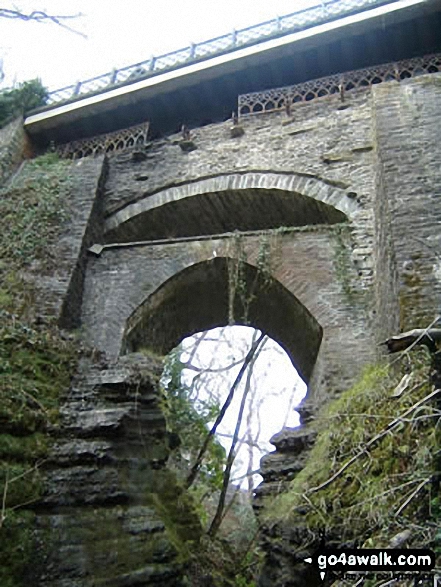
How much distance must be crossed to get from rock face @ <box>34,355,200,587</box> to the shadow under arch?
1.83 m

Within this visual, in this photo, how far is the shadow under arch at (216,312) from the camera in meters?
7.03

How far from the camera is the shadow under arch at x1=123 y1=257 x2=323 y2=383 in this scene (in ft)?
23.1

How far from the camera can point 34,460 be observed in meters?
4.54

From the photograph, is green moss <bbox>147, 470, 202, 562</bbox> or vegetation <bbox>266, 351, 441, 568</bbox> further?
green moss <bbox>147, 470, 202, 562</bbox>

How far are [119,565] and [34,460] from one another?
111 centimetres

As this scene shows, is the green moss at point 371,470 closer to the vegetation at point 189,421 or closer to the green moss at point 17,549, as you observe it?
the green moss at point 17,549

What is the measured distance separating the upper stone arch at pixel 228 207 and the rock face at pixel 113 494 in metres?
3.49

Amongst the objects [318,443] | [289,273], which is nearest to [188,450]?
[289,273]

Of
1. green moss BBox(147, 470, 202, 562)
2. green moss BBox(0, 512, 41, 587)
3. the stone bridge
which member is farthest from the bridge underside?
green moss BBox(0, 512, 41, 587)

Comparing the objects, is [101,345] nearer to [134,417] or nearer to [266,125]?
[134,417]

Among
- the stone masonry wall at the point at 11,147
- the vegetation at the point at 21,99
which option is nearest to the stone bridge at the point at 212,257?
the stone masonry wall at the point at 11,147

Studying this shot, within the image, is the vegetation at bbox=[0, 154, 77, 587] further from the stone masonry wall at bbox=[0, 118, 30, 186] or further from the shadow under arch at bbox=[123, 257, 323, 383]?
the shadow under arch at bbox=[123, 257, 323, 383]

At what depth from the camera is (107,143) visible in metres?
9.91

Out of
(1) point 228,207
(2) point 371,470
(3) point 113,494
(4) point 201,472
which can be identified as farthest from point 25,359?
(4) point 201,472
